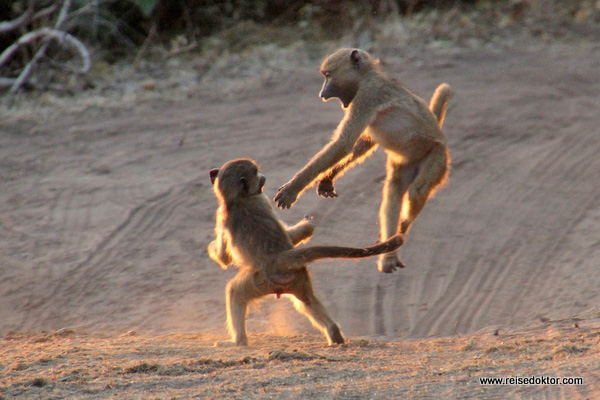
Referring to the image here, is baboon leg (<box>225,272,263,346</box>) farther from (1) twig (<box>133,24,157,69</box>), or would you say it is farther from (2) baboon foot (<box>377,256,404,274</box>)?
(1) twig (<box>133,24,157,69</box>)

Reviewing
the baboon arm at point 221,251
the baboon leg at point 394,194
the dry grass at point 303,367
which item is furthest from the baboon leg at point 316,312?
the baboon leg at point 394,194

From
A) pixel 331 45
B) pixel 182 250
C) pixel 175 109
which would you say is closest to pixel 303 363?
pixel 182 250

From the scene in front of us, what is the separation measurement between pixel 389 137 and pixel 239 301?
1.89 m

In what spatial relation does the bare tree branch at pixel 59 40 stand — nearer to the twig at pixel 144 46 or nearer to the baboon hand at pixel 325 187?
the twig at pixel 144 46

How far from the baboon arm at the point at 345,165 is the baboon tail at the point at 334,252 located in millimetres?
1213

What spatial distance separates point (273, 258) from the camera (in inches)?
236

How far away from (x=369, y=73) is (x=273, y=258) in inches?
77.2

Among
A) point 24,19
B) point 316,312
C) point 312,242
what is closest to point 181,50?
point 24,19

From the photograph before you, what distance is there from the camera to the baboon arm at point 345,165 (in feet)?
23.0

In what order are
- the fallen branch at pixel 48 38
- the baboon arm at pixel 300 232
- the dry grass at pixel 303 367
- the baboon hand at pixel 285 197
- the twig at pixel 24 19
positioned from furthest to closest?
the twig at pixel 24 19, the fallen branch at pixel 48 38, the baboon arm at pixel 300 232, the baboon hand at pixel 285 197, the dry grass at pixel 303 367

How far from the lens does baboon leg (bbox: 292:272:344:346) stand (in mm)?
6125

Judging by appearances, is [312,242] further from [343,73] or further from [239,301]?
[239,301]

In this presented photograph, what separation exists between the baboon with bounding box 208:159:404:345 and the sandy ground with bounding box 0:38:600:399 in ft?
0.95

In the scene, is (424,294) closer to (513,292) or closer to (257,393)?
(513,292)
